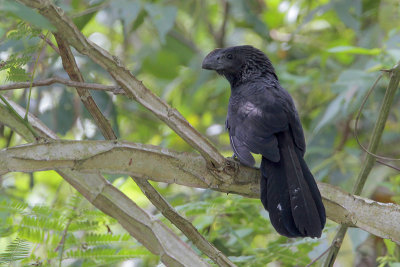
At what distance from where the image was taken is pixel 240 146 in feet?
9.27

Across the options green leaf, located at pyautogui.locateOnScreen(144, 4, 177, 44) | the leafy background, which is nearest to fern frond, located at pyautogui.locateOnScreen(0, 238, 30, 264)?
the leafy background

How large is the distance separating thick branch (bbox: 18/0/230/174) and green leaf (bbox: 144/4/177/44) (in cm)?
184

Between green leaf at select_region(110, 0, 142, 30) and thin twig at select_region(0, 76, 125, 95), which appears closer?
thin twig at select_region(0, 76, 125, 95)

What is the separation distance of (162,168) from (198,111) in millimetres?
3903

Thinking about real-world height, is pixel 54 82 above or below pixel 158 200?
above

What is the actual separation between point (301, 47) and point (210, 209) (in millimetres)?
3596

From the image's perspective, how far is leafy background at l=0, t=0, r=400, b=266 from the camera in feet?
8.00

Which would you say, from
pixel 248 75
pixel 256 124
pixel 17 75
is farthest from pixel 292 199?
pixel 248 75

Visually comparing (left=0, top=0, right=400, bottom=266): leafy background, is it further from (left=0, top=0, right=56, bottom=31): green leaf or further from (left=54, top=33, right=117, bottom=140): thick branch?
(left=54, top=33, right=117, bottom=140): thick branch

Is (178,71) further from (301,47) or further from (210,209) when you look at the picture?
(210,209)

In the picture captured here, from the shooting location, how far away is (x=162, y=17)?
12.8ft

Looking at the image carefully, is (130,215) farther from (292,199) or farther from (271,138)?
(271,138)

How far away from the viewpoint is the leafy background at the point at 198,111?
2.44 m

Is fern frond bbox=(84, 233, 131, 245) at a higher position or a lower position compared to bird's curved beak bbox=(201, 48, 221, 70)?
lower
